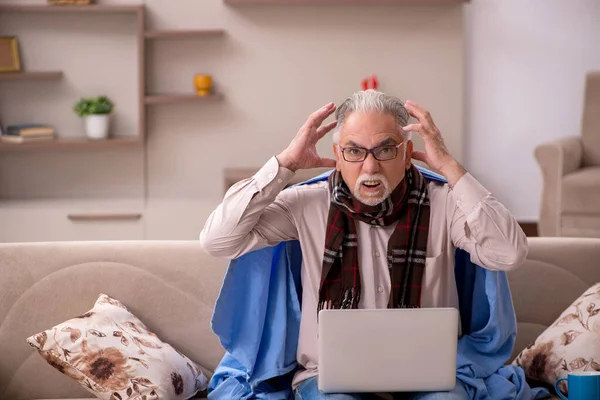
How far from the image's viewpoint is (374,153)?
7.32ft

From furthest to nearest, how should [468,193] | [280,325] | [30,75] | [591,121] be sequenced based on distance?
[591,121] → [30,75] → [280,325] → [468,193]

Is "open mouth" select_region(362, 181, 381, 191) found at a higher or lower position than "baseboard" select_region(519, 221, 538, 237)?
higher

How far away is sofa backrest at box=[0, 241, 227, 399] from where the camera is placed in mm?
2518

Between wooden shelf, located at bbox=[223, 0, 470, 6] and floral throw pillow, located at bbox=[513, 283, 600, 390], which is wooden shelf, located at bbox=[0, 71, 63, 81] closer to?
wooden shelf, located at bbox=[223, 0, 470, 6]

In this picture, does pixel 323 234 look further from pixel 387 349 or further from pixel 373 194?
pixel 387 349

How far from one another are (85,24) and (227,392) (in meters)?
3.53

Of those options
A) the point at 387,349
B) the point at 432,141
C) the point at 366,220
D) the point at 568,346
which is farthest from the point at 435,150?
the point at 568,346

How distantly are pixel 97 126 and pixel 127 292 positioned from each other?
2839mm

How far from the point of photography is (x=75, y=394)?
2.49 meters

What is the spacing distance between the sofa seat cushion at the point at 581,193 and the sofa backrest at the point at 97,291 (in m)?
3.10

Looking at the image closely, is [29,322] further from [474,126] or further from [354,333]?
[474,126]

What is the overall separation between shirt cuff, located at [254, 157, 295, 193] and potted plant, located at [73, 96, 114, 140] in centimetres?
319

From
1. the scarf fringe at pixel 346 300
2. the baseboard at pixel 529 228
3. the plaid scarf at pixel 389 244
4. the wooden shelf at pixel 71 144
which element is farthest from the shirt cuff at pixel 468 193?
the baseboard at pixel 529 228

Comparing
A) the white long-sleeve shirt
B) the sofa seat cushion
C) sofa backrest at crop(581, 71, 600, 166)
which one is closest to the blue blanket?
the white long-sleeve shirt
